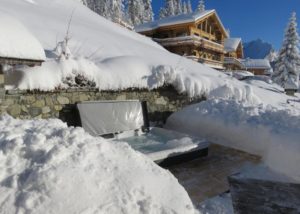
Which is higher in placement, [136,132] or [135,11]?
Answer: [135,11]

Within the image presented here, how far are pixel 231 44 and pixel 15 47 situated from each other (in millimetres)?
41998

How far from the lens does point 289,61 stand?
31094 millimetres

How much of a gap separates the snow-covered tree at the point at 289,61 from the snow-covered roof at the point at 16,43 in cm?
3016

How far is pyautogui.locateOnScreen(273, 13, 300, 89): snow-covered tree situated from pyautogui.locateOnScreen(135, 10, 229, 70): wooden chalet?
6681 mm

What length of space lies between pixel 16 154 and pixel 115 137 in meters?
4.05

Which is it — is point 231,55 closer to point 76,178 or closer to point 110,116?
point 110,116

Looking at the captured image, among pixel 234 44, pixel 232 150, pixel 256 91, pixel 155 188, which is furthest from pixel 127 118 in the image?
pixel 234 44

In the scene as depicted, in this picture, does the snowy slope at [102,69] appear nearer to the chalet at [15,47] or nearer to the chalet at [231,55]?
the chalet at [15,47]

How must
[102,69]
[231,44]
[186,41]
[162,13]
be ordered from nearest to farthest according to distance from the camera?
1. [102,69]
2. [186,41]
3. [231,44]
4. [162,13]

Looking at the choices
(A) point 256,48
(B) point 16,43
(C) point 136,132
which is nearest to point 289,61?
(C) point 136,132

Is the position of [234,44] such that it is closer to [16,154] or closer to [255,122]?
[255,122]

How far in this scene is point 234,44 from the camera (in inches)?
1715

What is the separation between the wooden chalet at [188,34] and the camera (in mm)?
30312

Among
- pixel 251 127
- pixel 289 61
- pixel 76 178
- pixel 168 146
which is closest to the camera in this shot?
pixel 76 178
